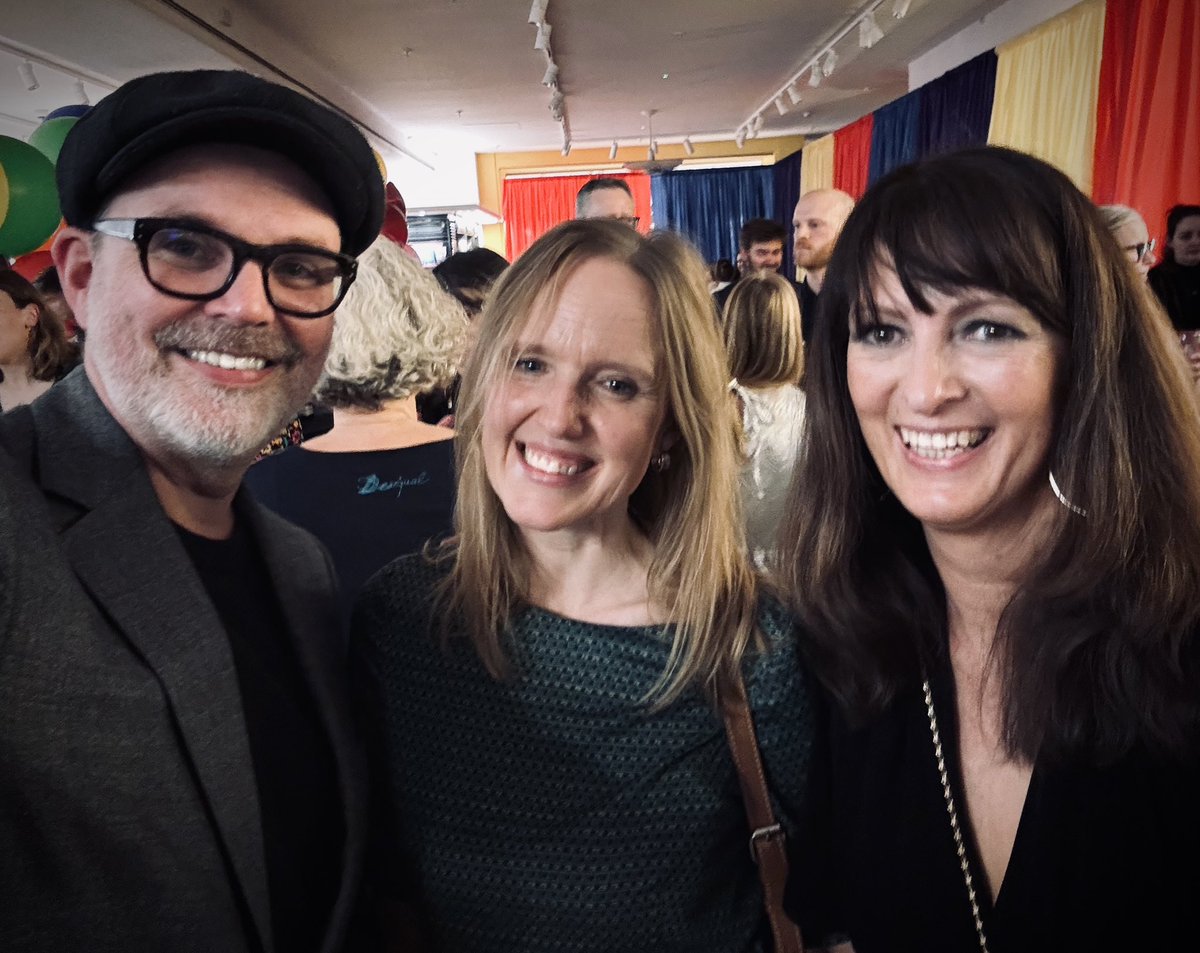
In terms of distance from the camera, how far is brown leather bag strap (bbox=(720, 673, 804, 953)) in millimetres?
1204

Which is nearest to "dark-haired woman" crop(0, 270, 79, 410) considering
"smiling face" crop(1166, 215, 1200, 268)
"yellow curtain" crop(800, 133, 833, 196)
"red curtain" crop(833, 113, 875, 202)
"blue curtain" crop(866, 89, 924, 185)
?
"smiling face" crop(1166, 215, 1200, 268)

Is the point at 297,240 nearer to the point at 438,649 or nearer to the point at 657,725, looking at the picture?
the point at 438,649

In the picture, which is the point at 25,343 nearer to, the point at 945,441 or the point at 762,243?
the point at 945,441

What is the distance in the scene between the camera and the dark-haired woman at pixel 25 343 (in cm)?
328

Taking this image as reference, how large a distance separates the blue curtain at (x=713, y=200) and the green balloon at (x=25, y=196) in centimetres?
1036

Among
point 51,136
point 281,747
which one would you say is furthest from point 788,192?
point 281,747

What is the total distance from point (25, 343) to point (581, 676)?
319cm

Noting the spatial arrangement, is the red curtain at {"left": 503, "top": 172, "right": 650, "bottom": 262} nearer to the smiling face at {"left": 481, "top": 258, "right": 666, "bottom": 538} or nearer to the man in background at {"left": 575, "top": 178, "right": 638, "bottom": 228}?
the man in background at {"left": 575, "top": 178, "right": 638, "bottom": 228}

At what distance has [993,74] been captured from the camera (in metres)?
6.72

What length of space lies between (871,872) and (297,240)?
118 centimetres

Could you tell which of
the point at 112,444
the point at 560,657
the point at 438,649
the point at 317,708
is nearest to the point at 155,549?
the point at 112,444

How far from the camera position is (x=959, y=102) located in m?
7.32

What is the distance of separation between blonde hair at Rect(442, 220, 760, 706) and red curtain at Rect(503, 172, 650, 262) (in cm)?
1284

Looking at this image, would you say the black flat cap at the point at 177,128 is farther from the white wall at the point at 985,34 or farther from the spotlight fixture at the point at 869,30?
the spotlight fixture at the point at 869,30
